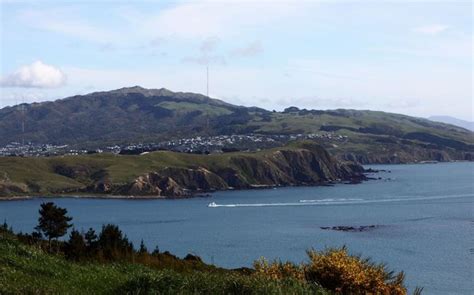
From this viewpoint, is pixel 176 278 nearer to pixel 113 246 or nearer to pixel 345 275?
pixel 345 275

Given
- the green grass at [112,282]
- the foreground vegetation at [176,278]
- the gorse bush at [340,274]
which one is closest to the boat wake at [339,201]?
the foreground vegetation at [176,278]

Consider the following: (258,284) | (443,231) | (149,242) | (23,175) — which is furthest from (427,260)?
(23,175)

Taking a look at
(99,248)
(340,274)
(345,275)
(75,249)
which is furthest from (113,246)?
(345,275)

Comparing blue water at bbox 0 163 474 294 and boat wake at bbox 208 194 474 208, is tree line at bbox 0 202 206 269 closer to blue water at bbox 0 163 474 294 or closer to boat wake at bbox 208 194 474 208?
blue water at bbox 0 163 474 294

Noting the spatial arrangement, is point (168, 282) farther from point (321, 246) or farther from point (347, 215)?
point (347, 215)

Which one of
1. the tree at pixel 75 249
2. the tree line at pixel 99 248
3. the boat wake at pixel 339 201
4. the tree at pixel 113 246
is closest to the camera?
the tree line at pixel 99 248

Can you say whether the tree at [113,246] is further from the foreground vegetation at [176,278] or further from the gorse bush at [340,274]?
→ the gorse bush at [340,274]
